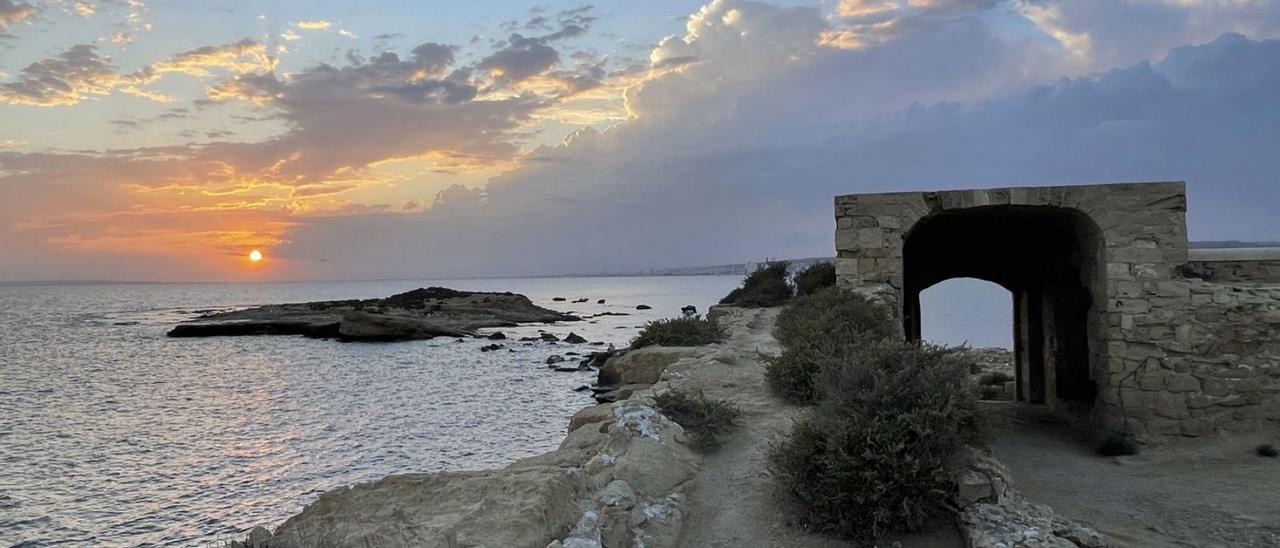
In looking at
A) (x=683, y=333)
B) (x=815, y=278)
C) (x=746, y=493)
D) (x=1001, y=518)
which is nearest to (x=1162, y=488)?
(x=1001, y=518)

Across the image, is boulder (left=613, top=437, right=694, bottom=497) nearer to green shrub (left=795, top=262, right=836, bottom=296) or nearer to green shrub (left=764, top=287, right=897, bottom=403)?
green shrub (left=764, top=287, right=897, bottom=403)

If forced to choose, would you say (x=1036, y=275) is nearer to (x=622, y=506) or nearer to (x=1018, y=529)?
(x=1018, y=529)

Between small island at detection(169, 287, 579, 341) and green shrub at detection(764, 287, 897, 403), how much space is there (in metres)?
38.6

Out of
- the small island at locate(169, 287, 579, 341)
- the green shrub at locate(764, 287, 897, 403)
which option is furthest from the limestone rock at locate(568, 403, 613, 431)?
the small island at locate(169, 287, 579, 341)

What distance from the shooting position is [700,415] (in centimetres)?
744

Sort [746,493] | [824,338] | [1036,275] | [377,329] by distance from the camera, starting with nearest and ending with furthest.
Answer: [746,493], [824,338], [1036,275], [377,329]

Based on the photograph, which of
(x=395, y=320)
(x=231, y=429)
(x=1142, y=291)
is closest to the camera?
(x=1142, y=291)

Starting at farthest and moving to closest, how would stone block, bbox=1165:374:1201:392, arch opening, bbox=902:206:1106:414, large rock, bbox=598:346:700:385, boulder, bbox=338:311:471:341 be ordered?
boulder, bbox=338:311:471:341
arch opening, bbox=902:206:1106:414
large rock, bbox=598:346:700:385
stone block, bbox=1165:374:1201:392

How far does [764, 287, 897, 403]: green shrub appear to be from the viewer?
8.32 meters

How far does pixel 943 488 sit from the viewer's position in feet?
18.1

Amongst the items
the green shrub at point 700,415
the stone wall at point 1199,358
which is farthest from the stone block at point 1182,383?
the green shrub at point 700,415

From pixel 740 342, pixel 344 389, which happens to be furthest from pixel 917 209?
pixel 344 389

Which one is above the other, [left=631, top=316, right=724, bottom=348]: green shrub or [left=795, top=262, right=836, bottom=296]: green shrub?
[left=795, top=262, right=836, bottom=296]: green shrub

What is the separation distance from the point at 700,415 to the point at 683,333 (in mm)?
6974
